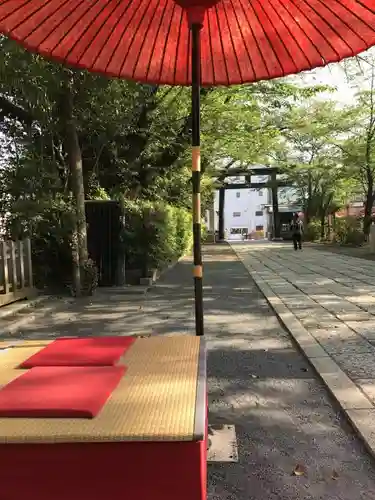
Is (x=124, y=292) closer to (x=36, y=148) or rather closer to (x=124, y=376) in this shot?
(x=36, y=148)

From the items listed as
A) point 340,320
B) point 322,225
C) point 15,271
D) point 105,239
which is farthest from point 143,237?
point 322,225

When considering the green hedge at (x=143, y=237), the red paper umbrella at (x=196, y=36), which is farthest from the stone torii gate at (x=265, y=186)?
the red paper umbrella at (x=196, y=36)

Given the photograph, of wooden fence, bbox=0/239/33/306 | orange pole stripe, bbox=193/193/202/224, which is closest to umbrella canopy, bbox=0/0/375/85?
orange pole stripe, bbox=193/193/202/224

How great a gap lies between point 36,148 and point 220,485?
9.54m

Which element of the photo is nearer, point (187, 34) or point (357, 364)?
point (187, 34)

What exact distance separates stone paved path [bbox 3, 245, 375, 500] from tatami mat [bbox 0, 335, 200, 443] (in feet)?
2.33

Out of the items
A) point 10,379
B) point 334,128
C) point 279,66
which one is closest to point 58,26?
point 279,66

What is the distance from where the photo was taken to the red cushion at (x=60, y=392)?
197 cm

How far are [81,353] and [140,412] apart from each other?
2.86 feet

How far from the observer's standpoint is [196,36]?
9.67 feet

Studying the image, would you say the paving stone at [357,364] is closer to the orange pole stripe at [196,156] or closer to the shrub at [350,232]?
the orange pole stripe at [196,156]

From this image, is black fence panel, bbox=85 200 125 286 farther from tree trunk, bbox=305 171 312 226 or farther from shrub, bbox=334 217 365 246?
tree trunk, bbox=305 171 312 226

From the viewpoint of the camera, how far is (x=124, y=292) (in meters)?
10.3

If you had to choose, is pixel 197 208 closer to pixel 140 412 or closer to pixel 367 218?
pixel 140 412
